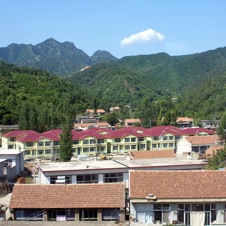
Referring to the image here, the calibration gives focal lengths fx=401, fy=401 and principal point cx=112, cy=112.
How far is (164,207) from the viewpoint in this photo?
15102 millimetres

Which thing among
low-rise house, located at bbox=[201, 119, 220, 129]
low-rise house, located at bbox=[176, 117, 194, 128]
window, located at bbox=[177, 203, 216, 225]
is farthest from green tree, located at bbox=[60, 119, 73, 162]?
low-rise house, located at bbox=[201, 119, 220, 129]

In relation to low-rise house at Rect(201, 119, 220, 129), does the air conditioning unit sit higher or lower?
lower

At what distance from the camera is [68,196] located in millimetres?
15430

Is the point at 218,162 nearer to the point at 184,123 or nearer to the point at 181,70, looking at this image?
the point at 184,123

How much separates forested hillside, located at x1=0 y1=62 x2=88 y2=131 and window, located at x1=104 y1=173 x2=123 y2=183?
103ft

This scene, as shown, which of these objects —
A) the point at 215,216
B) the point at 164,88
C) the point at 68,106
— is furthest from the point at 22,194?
the point at 164,88

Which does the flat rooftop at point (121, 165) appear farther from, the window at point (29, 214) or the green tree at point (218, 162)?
the window at point (29, 214)

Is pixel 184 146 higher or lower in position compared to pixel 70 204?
lower

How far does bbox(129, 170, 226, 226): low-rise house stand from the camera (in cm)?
1492

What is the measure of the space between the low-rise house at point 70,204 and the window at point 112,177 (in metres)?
4.95

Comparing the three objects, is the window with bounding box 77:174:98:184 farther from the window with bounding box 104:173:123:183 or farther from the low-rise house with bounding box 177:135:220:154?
the low-rise house with bounding box 177:135:220:154

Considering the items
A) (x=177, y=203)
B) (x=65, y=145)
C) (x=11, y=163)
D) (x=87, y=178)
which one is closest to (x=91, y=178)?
(x=87, y=178)

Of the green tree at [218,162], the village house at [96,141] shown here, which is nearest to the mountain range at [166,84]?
the village house at [96,141]

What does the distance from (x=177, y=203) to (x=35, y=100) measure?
5492 centimetres
